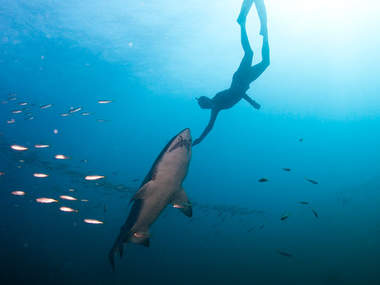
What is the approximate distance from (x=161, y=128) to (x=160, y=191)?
56671 millimetres

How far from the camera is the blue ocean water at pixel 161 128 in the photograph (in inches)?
880

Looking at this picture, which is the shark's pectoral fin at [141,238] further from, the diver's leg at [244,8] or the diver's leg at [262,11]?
the diver's leg at [244,8]

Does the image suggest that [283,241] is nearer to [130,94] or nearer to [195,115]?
[195,115]

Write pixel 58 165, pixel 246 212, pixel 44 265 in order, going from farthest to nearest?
1. pixel 246 212
2. pixel 58 165
3. pixel 44 265

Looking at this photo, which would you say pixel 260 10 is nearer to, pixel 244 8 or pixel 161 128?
pixel 244 8

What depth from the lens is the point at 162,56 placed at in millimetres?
27562

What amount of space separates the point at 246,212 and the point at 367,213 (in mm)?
39564

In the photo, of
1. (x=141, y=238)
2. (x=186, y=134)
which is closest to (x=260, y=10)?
(x=186, y=134)

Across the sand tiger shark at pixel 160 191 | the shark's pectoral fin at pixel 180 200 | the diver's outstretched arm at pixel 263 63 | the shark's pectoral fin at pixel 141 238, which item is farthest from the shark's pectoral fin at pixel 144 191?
the diver's outstretched arm at pixel 263 63

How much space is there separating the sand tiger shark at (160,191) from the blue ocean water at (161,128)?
5285mm

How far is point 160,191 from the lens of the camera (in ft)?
10.5

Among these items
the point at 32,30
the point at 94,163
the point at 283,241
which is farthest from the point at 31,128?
the point at 283,241

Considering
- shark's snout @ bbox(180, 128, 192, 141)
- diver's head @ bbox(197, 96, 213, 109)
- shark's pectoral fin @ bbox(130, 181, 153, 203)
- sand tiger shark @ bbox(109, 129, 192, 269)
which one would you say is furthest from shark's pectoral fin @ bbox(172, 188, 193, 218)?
diver's head @ bbox(197, 96, 213, 109)

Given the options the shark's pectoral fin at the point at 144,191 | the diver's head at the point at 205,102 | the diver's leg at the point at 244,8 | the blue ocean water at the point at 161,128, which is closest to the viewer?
the shark's pectoral fin at the point at 144,191
